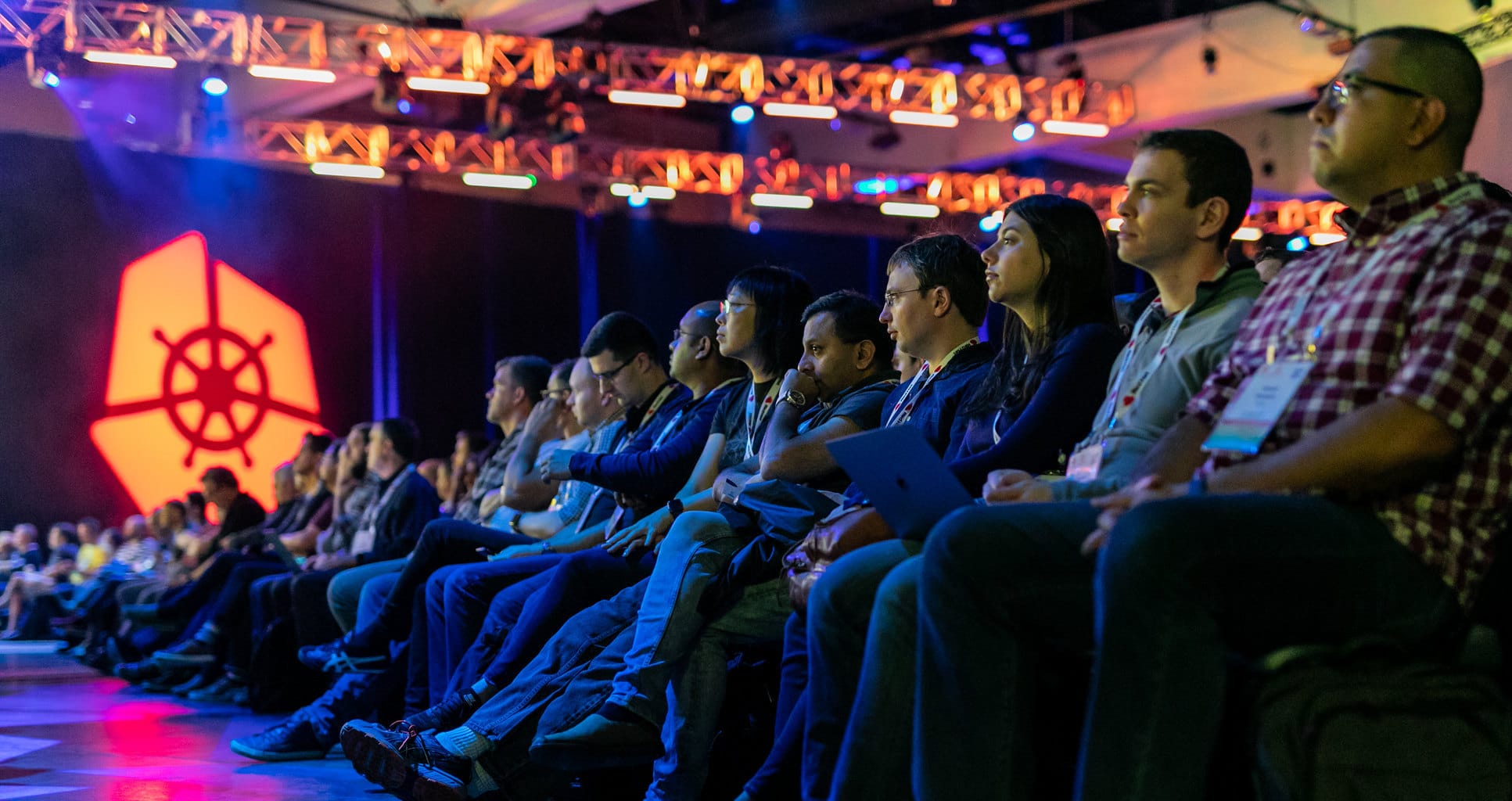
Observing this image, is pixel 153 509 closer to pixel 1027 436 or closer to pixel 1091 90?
pixel 1091 90

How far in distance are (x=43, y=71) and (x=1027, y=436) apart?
874 cm

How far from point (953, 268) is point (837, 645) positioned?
1.04 meters

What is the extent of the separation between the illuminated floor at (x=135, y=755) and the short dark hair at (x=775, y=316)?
133cm

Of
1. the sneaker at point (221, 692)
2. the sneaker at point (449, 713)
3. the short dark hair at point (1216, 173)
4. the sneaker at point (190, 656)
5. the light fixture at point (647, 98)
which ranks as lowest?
the sneaker at point (221, 692)

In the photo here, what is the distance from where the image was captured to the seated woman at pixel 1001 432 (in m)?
1.85

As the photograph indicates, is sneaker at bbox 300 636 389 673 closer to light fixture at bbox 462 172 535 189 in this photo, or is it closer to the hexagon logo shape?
light fixture at bbox 462 172 535 189

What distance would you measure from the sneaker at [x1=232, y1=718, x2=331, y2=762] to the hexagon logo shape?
7.64 m

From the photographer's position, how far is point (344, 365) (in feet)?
38.0

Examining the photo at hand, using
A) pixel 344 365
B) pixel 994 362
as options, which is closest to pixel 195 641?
pixel 994 362

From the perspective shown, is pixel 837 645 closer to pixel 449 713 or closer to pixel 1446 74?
pixel 1446 74

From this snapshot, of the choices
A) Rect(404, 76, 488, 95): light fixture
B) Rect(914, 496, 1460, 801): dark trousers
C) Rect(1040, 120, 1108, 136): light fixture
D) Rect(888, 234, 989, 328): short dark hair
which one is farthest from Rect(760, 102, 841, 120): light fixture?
Rect(914, 496, 1460, 801): dark trousers

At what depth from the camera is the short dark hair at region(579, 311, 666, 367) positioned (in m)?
4.12

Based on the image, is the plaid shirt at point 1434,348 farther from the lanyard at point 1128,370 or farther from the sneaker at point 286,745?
the sneaker at point 286,745

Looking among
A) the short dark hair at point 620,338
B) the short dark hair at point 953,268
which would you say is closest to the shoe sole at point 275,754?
the short dark hair at point 620,338
